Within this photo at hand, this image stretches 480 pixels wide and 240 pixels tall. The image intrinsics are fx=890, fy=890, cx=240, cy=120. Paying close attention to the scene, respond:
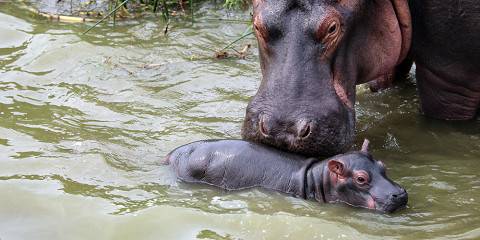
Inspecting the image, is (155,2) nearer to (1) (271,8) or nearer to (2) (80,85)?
(2) (80,85)

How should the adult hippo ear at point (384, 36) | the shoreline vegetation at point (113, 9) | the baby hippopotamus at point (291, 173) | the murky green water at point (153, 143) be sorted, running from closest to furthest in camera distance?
the murky green water at point (153, 143) → the baby hippopotamus at point (291, 173) → the adult hippo ear at point (384, 36) → the shoreline vegetation at point (113, 9)

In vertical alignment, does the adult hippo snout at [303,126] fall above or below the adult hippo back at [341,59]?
below

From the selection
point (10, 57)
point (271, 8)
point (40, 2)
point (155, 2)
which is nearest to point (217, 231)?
point (271, 8)

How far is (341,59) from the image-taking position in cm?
473

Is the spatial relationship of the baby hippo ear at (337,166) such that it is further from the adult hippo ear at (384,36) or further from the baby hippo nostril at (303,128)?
the adult hippo ear at (384,36)

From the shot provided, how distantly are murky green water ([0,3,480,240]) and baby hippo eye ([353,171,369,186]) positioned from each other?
0.43ft

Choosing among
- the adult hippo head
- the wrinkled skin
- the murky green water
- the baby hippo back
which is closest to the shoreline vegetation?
the murky green water

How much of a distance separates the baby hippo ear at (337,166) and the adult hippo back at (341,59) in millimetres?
221

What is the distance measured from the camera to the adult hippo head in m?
4.42

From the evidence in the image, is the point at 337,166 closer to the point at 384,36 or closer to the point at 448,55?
the point at 384,36

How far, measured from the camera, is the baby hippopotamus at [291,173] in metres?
4.15

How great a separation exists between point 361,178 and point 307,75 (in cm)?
65

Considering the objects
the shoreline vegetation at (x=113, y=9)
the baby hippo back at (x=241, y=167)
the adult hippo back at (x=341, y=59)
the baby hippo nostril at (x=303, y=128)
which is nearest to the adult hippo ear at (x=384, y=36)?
the adult hippo back at (x=341, y=59)

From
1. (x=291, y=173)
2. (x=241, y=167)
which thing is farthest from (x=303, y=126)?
(x=241, y=167)
